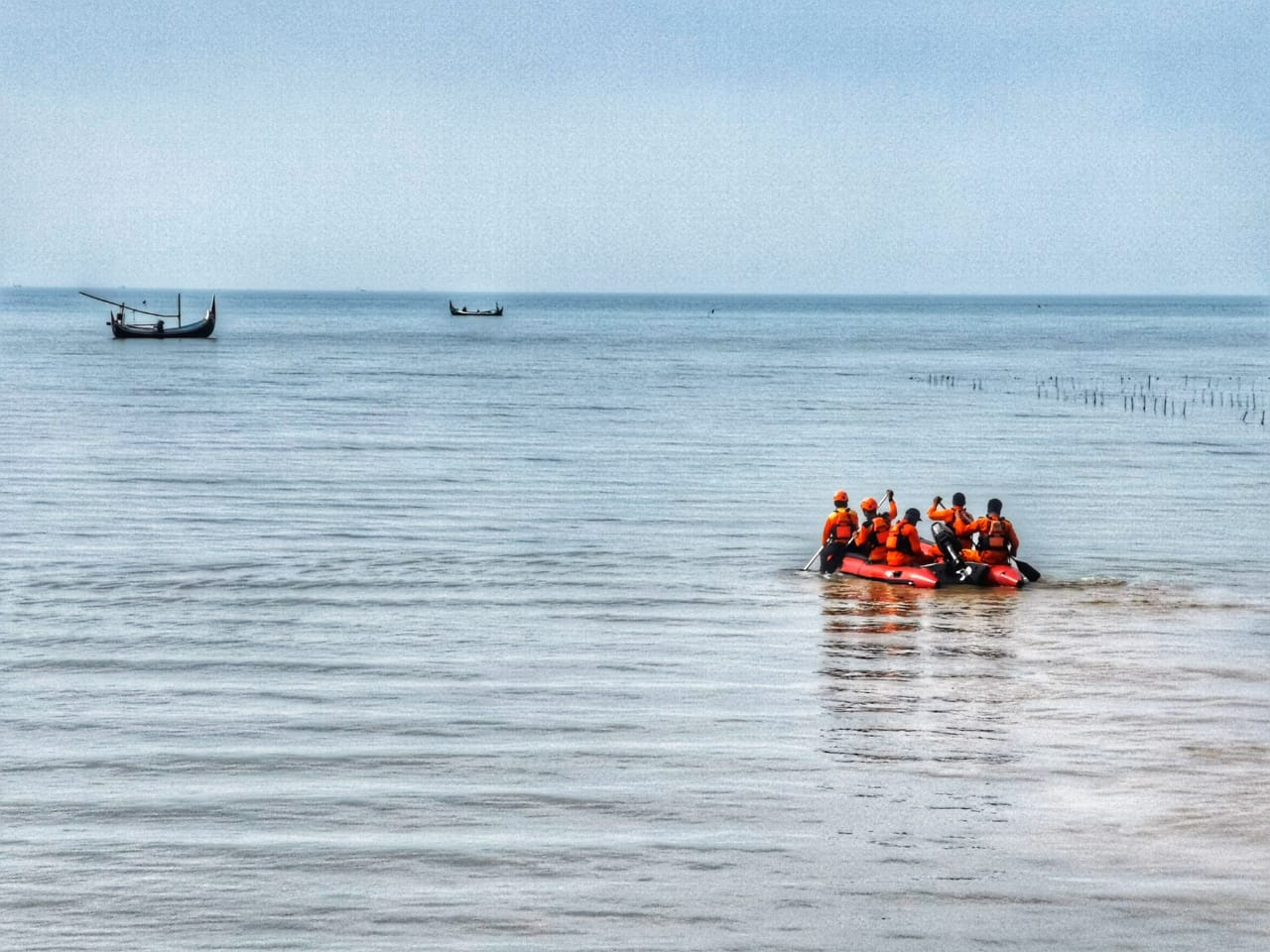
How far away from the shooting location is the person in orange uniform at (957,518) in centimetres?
3077

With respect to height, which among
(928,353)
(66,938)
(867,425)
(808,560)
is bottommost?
(66,938)

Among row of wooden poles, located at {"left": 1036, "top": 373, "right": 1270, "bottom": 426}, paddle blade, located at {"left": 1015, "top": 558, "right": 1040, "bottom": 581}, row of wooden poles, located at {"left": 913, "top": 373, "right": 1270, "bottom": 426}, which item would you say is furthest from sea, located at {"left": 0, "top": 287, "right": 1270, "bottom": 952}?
row of wooden poles, located at {"left": 913, "top": 373, "right": 1270, "bottom": 426}

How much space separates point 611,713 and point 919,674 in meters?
4.93

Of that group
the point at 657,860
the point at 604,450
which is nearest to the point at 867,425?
the point at 604,450

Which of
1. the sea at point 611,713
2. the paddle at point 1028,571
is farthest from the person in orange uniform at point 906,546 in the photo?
the paddle at point 1028,571

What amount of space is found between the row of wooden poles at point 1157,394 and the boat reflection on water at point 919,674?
46.0m

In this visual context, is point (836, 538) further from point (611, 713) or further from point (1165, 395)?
point (1165, 395)

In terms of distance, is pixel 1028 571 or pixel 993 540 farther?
pixel 1028 571

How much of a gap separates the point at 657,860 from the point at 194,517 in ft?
85.7

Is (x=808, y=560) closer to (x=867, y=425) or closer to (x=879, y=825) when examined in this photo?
(x=879, y=825)

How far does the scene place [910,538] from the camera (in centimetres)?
3081

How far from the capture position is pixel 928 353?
470 feet

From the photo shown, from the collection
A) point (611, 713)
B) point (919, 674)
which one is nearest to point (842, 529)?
point (919, 674)

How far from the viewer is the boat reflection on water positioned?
64.4 ft
